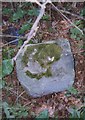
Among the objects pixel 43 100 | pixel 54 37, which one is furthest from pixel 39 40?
pixel 43 100

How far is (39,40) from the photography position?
3041 millimetres

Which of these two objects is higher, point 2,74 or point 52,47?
point 52,47

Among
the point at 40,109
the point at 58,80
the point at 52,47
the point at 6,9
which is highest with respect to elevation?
the point at 6,9

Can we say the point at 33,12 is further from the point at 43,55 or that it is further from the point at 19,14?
the point at 43,55

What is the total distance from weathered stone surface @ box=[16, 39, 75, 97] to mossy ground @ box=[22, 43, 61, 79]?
3 centimetres

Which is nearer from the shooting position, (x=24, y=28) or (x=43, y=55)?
(x=43, y=55)

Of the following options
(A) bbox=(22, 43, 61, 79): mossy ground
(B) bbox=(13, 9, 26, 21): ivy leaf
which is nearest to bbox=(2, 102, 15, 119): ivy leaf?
(A) bbox=(22, 43, 61, 79): mossy ground

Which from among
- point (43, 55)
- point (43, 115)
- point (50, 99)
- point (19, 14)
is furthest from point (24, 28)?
point (43, 115)

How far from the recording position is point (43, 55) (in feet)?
9.20

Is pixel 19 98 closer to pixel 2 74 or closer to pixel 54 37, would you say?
pixel 2 74

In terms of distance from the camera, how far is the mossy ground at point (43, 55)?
278 cm

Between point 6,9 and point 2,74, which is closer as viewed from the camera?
point 2,74

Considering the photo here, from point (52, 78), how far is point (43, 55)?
0.72ft

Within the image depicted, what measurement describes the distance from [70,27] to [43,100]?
798 millimetres
